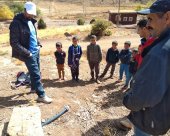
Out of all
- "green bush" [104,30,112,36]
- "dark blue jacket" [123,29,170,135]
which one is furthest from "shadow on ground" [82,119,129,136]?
"green bush" [104,30,112,36]

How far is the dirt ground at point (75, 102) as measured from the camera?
5.74 m

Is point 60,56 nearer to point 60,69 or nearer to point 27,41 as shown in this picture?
point 60,69

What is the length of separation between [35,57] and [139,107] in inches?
172

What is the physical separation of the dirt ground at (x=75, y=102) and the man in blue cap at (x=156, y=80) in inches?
119

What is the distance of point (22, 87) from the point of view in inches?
310

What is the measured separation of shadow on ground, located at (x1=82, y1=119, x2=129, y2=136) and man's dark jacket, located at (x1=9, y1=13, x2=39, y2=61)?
6.69 feet

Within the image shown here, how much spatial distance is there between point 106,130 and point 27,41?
251 centimetres

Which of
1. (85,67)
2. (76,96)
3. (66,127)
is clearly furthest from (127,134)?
(85,67)

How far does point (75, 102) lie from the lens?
6855mm

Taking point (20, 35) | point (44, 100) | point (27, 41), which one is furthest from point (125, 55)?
point (20, 35)

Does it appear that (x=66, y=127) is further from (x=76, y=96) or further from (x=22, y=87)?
(x=22, y=87)

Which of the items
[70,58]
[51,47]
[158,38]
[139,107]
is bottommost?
[51,47]

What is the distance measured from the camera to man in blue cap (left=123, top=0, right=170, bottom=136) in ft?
7.55

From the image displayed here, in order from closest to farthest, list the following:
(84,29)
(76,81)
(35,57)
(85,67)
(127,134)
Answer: (127,134) < (35,57) < (76,81) < (85,67) < (84,29)
